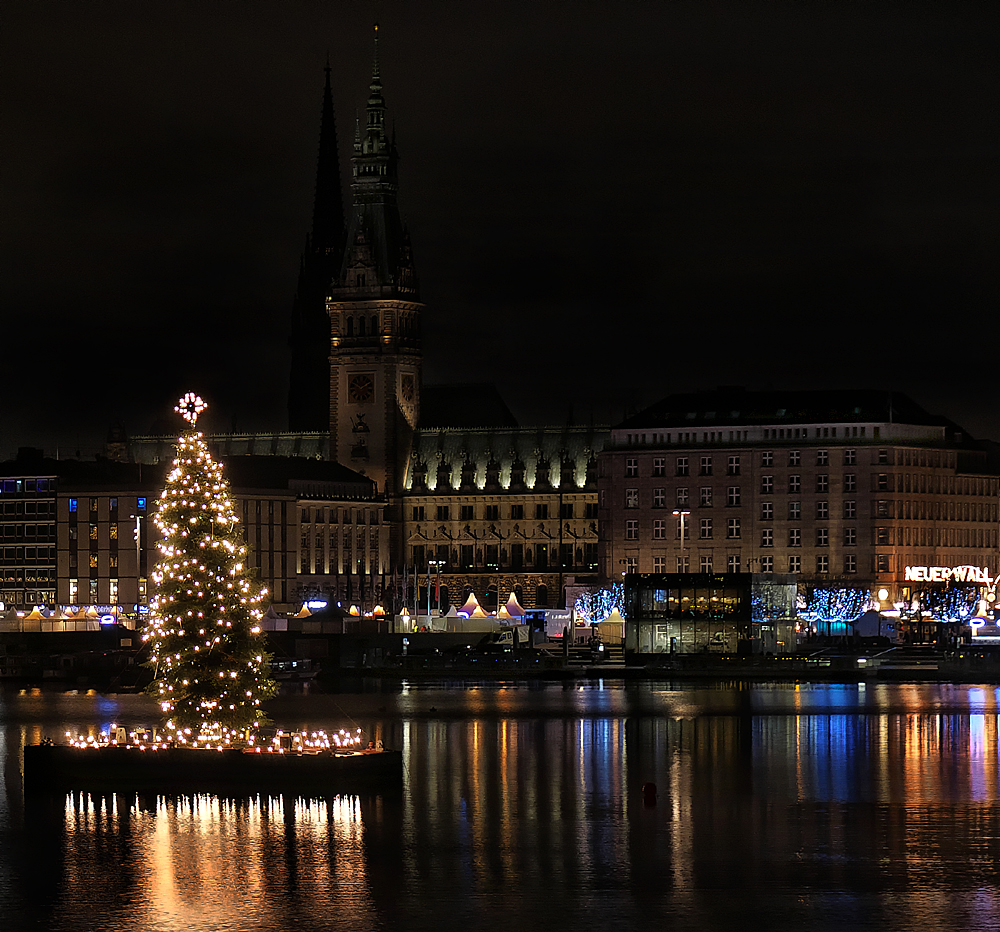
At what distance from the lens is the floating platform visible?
58281mm

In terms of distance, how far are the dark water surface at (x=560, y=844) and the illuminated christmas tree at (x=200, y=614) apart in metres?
5.20

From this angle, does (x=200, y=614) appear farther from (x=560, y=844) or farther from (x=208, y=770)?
(x=560, y=844)

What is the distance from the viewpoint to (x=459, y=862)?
47031 millimetres

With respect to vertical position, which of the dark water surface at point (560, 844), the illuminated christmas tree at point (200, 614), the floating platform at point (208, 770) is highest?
the illuminated christmas tree at point (200, 614)

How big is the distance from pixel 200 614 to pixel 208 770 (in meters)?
6.09

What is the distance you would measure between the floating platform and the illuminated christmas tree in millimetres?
3362

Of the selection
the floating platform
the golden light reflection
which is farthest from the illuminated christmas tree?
the golden light reflection

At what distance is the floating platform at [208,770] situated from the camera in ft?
191

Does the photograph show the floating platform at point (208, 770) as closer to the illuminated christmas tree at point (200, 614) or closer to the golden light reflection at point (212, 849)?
the golden light reflection at point (212, 849)

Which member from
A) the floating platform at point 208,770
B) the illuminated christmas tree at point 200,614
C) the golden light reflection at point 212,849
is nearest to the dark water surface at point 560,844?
the golden light reflection at point 212,849

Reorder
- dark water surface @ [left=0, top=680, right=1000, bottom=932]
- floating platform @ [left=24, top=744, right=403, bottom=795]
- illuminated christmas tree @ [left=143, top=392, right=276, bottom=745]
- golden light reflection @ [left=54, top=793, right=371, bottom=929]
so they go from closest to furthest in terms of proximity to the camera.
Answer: dark water surface @ [left=0, top=680, right=1000, bottom=932] → golden light reflection @ [left=54, top=793, right=371, bottom=929] → floating platform @ [left=24, top=744, right=403, bottom=795] → illuminated christmas tree @ [left=143, top=392, right=276, bottom=745]

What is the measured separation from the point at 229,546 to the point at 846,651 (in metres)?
106

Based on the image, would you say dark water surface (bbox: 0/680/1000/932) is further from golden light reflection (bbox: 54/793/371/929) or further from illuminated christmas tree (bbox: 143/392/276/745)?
illuminated christmas tree (bbox: 143/392/276/745)

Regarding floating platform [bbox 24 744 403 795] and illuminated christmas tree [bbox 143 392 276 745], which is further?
illuminated christmas tree [bbox 143 392 276 745]
